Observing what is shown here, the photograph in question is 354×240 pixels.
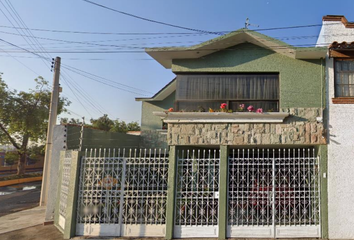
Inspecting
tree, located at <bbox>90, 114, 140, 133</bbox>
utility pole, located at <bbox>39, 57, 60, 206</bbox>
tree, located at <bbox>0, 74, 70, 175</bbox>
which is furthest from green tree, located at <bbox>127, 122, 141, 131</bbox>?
utility pole, located at <bbox>39, 57, 60, 206</bbox>

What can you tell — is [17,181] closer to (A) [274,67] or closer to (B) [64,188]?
(B) [64,188]

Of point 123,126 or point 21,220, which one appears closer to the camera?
point 21,220

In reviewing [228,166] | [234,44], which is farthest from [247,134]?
[234,44]

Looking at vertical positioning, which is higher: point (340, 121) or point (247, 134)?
point (340, 121)

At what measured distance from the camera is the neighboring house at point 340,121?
671cm

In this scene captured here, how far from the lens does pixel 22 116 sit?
21.3 meters

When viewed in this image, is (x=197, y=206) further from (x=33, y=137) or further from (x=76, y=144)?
(x=33, y=137)

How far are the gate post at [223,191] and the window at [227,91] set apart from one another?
1503 millimetres

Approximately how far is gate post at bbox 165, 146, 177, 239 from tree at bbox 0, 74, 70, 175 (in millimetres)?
18752

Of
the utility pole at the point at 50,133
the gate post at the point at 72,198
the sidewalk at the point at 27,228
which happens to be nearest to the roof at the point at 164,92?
the utility pole at the point at 50,133

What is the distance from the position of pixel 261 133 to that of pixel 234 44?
8.97 ft

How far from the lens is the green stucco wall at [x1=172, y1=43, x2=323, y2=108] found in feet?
23.7

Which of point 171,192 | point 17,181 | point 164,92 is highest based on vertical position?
point 164,92

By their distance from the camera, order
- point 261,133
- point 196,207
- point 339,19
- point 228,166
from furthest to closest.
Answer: point 339,19, point 261,133, point 228,166, point 196,207
